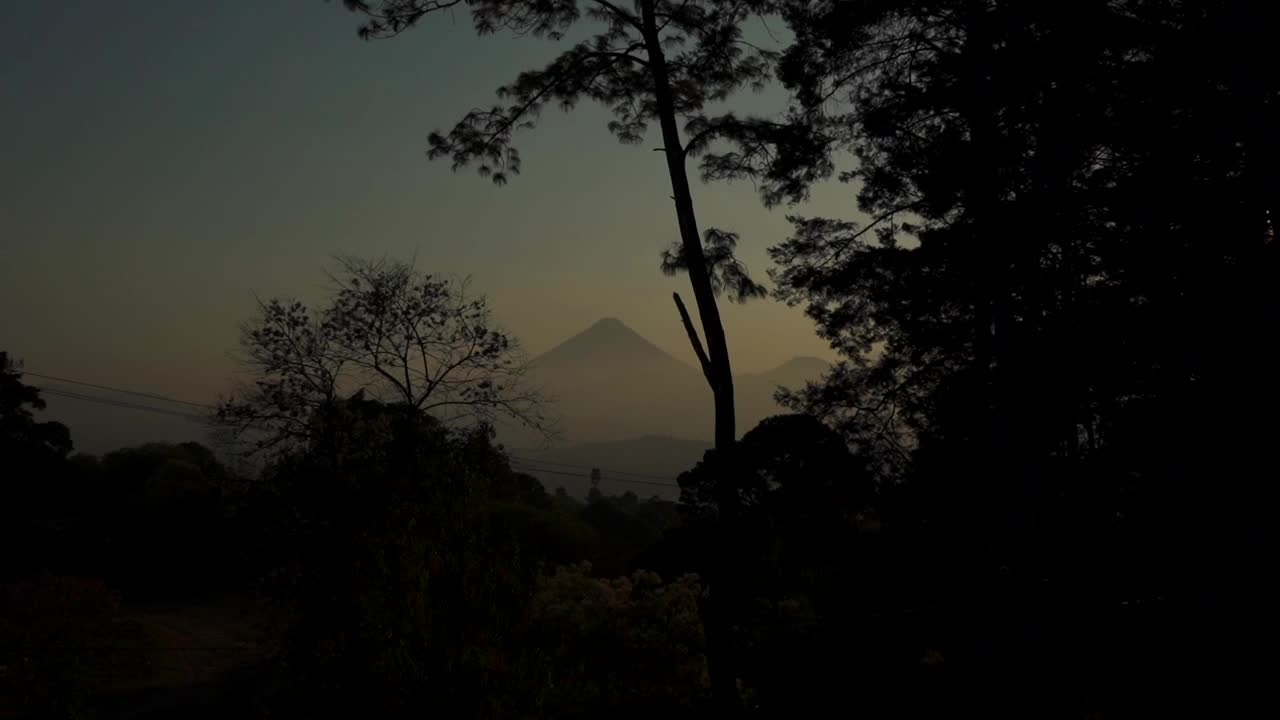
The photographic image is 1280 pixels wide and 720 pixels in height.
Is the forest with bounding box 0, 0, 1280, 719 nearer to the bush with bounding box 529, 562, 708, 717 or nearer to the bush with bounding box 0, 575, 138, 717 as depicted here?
the bush with bounding box 529, 562, 708, 717

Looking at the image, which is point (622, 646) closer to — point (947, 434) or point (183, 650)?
point (947, 434)

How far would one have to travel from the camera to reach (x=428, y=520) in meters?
7.94

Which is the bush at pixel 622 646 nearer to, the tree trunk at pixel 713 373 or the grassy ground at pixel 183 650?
the tree trunk at pixel 713 373

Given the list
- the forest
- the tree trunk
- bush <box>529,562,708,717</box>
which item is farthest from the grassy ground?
the tree trunk

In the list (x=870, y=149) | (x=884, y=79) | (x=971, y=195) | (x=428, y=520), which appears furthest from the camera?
(x=870, y=149)

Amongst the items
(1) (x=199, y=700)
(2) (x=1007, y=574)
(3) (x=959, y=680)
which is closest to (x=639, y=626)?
(3) (x=959, y=680)

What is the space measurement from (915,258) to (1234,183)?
4.37 meters

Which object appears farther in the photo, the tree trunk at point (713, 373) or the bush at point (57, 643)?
the bush at point (57, 643)

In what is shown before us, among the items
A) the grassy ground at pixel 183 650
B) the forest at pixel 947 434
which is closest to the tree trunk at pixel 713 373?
the forest at pixel 947 434

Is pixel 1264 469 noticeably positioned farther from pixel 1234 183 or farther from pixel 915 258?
pixel 915 258

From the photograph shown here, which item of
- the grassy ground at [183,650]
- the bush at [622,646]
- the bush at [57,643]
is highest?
the bush at [622,646]

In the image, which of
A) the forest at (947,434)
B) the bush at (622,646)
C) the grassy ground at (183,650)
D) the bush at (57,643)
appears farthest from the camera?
the grassy ground at (183,650)

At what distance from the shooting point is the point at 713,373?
37.7 ft

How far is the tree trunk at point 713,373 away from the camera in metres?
10.2
